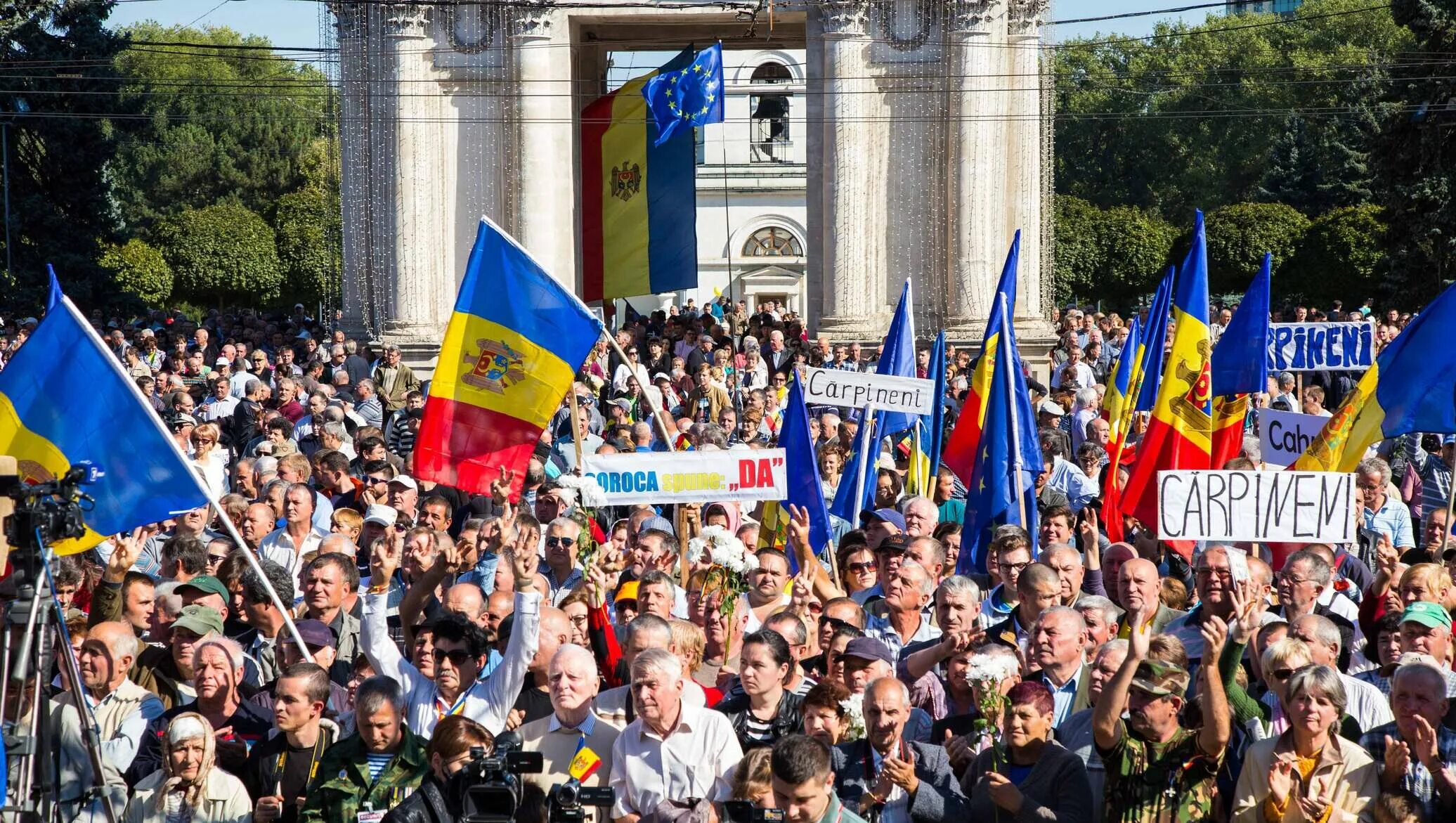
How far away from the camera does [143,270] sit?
189ft

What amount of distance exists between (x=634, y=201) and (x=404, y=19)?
4.32m

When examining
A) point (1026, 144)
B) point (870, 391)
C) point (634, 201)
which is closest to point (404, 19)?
point (634, 201)

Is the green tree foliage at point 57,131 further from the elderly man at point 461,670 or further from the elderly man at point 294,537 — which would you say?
the elderly man at point 461,670

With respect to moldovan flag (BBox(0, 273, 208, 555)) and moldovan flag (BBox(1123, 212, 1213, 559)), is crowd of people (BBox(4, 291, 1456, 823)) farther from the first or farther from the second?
moldovan flag (BBox(0, 273, 208, 555))

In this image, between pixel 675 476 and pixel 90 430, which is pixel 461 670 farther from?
pixel 675 476

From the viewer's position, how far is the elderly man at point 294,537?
11.5m

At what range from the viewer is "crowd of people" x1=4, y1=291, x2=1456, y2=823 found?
6.70 metres

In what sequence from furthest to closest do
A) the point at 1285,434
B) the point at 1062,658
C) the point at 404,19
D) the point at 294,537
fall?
the point at 404,19, the point at 1285,434, the point at 294,537, the point at 1062,658

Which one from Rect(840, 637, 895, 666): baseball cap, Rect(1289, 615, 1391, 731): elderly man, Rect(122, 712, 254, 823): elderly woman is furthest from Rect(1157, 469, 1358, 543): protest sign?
Rect(122, 712, 254, 823): elderly woman

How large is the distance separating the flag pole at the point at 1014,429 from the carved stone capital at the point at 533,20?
18.5m

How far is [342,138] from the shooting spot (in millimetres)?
30422

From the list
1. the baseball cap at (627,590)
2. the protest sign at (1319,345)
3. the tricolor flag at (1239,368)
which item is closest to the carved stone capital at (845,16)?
the protest sign at (1319,345)

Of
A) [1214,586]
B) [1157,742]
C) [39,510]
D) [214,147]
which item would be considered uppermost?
[214,147]

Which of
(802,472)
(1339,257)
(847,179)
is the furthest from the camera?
(1339,257)
